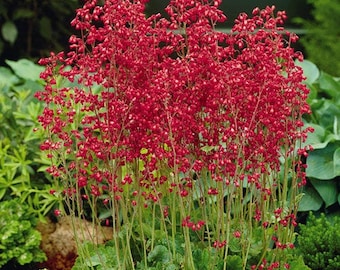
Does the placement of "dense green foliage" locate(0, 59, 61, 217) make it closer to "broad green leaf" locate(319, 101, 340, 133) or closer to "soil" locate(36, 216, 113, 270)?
"soil" locate(36, 216, 113, 270)

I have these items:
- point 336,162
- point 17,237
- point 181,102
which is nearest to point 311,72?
point 336,162

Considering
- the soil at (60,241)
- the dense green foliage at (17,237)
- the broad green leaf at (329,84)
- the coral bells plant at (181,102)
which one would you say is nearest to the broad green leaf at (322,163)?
the broad green leaf at (329,84)

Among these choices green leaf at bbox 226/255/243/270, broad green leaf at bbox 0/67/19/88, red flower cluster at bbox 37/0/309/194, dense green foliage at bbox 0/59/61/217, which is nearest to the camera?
red flower cluster at bbox 37/0/309/194

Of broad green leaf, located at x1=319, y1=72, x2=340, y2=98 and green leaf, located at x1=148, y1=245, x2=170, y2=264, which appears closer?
green leaf, located at x1=148, y1=245, x2=170, y2=264

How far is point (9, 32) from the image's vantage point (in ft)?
25.6

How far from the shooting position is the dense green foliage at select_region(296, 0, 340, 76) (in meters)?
8.14

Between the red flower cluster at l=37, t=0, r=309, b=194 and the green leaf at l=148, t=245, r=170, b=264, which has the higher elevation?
the red flower cluster at l=37, t=0, r=309, b=194

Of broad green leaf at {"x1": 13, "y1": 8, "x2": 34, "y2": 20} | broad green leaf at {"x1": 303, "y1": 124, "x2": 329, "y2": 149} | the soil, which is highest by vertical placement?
broad green leaf at {"x1": 303, "y1": 124, "x2": 329, "y2": 149}

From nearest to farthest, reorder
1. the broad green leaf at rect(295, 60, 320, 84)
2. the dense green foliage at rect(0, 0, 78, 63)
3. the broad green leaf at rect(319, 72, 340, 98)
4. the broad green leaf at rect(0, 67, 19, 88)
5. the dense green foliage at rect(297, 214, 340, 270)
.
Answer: the dense green foliage at rect(297, 214, 340, 270)
the broad green leaf at rect(319, 72, 340, 98)
the broad green leaf at rect(295, 60, 320, 84)
the broad green leaf at rect(0, 67, 19, 88)
the dense green foliage at rect(0, 0, 78, 63)

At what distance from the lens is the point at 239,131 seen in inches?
112

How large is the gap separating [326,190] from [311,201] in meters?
0.10

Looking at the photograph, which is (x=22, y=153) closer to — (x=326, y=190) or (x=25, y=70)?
(x=25, y=70)

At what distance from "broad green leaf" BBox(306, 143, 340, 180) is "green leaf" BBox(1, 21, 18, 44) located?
4228 millimetres

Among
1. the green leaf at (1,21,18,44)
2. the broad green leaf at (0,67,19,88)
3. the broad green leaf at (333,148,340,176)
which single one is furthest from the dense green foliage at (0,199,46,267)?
the green leaf at (1,21,18,44)
